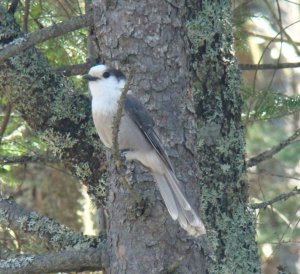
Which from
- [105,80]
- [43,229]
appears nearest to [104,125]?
[105,80]

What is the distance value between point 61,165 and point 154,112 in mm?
2098

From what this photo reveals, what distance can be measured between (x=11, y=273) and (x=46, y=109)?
37.2 inches

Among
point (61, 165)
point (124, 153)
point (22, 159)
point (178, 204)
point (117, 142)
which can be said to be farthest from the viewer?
point (61, 165)

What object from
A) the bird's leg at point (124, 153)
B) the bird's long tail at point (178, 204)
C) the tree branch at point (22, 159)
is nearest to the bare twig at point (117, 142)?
the bird's long tail at point (178, 204)

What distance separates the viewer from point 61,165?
5895mm

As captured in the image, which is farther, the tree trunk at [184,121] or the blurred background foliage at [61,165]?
the blurred background foliage at [61,165]

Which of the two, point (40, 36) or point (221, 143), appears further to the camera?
point (221, 143)

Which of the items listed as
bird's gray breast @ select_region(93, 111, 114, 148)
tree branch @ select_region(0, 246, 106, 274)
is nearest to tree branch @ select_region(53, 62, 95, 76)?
bird's gray breast @ select_region(93, 111, 114, 148)

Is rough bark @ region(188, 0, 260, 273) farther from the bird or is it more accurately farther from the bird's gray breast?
the bird's gray breast

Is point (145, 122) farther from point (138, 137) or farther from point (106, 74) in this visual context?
point (106, 74)

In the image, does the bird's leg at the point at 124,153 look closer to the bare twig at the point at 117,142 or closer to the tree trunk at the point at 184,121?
the tree trunk at the point at 184,121

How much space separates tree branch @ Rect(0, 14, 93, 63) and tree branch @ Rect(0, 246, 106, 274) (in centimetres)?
99

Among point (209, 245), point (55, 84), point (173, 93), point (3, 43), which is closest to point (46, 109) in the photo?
point (55, 84)

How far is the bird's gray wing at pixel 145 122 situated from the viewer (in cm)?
386
